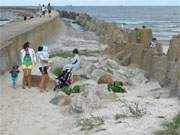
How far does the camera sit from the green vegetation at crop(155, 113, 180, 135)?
8.92 metres

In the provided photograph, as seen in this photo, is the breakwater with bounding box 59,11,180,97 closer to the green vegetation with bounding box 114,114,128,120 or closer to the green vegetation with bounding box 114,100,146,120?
the green vegetation with bounding box 114,100,146,120

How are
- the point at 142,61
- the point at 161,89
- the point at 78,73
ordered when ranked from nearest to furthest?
1. the point at 161,89
2. the point at 78,73
3. the point at 142,61

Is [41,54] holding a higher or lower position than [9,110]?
higher

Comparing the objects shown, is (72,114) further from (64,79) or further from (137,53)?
(137,53)

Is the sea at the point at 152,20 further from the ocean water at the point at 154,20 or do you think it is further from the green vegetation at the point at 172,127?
the green vegetation at the point at 172,127

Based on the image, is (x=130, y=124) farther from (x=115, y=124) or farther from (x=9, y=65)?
(x=9, y=65)

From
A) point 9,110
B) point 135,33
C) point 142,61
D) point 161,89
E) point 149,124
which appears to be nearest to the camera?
point 149,124

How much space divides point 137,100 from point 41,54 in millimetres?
3487

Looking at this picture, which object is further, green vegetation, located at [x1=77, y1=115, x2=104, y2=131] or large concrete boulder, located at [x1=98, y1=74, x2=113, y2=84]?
large concrete boulder, located at [x1=98, y1=74, x2=113, y2=84]

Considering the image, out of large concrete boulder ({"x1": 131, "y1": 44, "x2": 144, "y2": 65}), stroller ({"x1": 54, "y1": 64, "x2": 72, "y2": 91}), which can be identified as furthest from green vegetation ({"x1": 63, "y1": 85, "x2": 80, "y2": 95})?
large concrete boulder ({"x1": 131, "y1": 44, "x2": 144, "y2": 65})

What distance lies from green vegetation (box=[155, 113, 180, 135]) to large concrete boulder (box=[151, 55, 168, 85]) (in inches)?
186

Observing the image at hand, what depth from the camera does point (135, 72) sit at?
16.2 meters

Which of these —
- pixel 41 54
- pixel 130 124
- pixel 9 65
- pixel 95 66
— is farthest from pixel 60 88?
pixel 130 124

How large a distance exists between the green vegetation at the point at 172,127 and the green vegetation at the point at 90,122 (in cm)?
130
